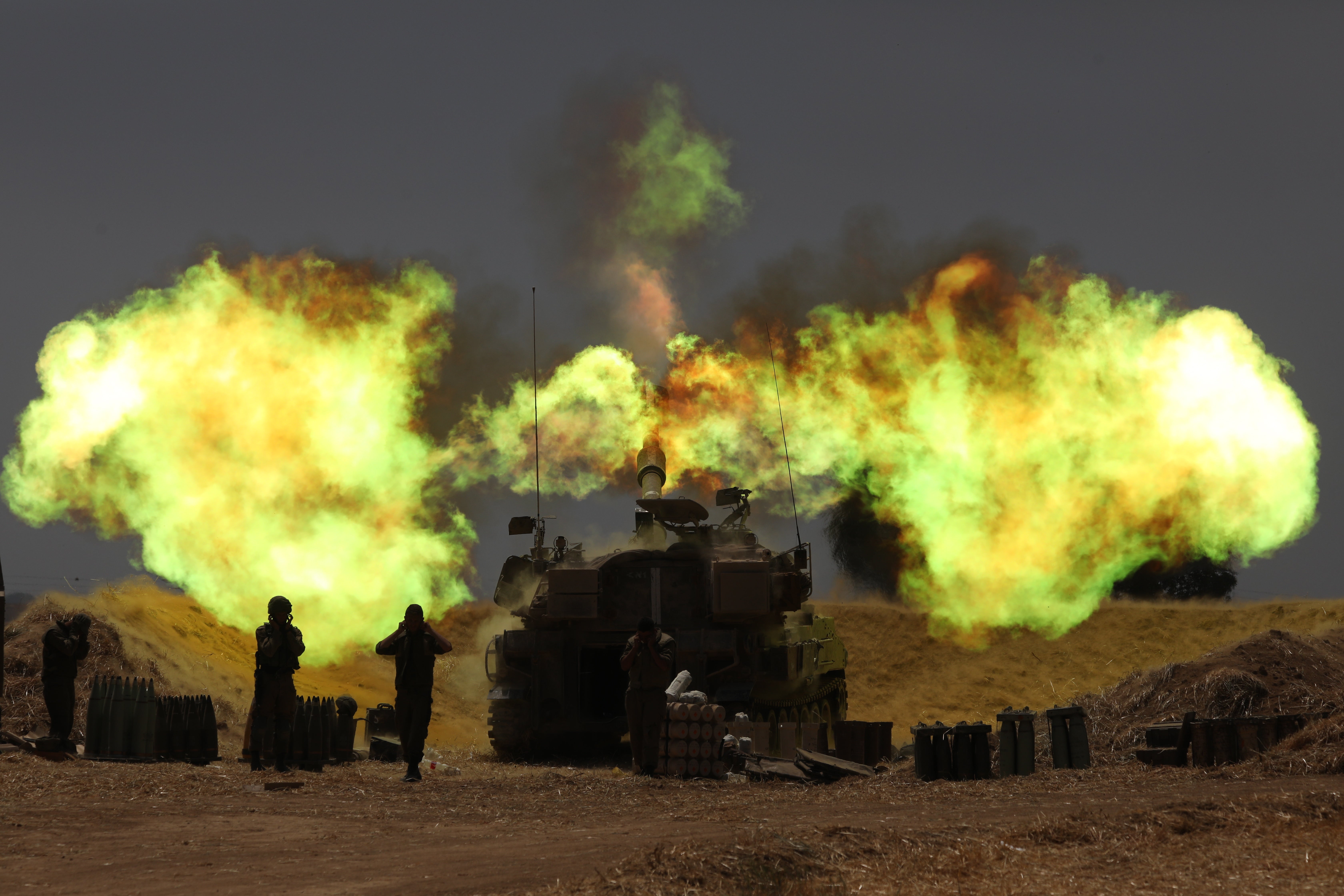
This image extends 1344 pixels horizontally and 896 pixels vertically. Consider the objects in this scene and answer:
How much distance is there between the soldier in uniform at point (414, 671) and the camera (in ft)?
48.8

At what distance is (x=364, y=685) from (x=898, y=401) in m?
14.8

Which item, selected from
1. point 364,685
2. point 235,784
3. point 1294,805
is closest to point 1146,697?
point 1294,805

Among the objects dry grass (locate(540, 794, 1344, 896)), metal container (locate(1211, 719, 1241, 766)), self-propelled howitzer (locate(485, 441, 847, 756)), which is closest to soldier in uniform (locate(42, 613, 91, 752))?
self-propelled howitzer (locate(485, 441, 847, 756))

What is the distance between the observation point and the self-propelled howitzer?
1945 centimetres

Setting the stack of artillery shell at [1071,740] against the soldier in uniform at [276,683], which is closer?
the stack of artillery shell at [1071,740]

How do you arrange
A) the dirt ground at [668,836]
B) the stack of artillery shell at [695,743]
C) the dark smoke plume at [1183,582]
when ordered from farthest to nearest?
the dark smoke plume at [1183,582]
the stack of artillery shell at [695,743]
the dirt ground at [668,836]

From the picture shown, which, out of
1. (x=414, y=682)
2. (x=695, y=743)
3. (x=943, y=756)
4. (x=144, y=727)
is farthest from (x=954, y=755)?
(x=144, y=727)

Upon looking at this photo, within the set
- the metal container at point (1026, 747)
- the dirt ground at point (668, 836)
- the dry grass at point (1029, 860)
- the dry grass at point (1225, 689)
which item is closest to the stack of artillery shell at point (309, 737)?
the dirt ground at point (668, 836)

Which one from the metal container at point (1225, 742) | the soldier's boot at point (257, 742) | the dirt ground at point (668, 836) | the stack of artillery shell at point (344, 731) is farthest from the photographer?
the stack of artillery shell at point (344, 731)

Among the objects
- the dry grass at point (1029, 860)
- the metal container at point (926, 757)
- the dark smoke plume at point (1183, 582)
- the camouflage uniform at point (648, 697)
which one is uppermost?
the dark smoke plume at point (1183, 582)

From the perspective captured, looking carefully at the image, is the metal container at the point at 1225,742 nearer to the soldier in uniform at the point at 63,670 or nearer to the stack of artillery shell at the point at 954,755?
the stack of artillery shell at the point at 954,755

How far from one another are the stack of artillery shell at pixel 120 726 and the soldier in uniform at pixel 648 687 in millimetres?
5545

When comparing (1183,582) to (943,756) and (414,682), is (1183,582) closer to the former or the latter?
(943,756)

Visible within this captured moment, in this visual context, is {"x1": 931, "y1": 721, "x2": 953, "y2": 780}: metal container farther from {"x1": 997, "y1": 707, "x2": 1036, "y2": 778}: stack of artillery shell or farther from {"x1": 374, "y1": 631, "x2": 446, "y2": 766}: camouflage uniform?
{"x1": 374, "y1": 631, "x2": 446, "y2": 766}: camouflage uniform
